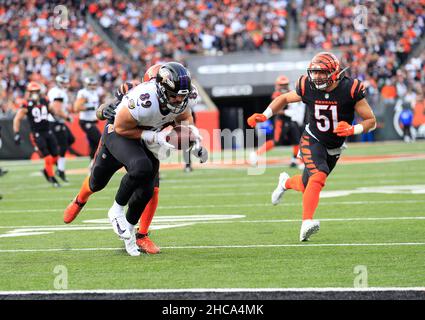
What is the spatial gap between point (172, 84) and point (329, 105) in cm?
196

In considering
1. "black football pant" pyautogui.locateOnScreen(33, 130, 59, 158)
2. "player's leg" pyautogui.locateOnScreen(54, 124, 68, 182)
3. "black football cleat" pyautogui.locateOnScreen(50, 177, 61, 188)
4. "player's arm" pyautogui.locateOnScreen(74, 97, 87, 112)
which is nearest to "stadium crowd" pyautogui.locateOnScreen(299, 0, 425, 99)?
"player's arm" pyautogui.locateOnScreen(74, 97, 87, 112)

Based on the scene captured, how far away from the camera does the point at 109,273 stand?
7016mm

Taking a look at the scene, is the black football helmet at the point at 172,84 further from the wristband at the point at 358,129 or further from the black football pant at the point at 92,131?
the black football pant at the point at 92,131

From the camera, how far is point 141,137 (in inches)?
312

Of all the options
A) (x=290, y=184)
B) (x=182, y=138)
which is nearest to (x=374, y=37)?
(x=290, y=184)

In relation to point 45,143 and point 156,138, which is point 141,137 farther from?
point 45,143

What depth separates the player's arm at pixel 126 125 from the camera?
7773 millimetres

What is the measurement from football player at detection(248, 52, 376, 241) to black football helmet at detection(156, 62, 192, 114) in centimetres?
140

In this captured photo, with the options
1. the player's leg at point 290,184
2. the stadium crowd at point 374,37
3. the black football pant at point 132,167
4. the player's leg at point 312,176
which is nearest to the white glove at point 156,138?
the black football pant at point 132,167

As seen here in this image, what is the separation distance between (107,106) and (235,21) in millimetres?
21768

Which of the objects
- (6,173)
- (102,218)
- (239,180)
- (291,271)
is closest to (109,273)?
(291,271)

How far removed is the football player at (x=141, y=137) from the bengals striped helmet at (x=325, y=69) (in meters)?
1.26

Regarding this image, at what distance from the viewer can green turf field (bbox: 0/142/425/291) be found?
668 centimetres
